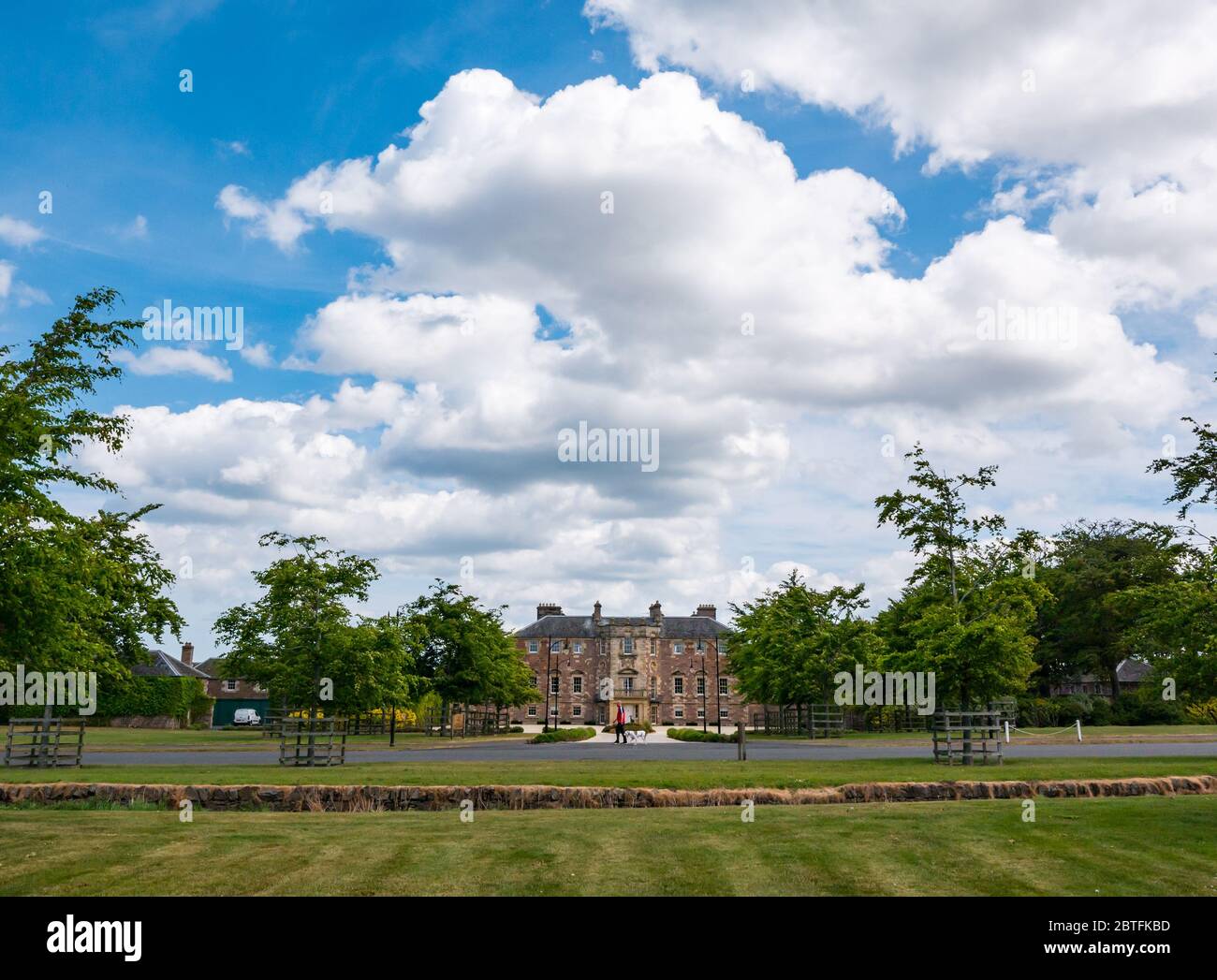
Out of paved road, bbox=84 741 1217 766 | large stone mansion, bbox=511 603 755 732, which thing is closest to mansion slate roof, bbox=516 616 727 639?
large stone mansion, bbox=511 603 755 732

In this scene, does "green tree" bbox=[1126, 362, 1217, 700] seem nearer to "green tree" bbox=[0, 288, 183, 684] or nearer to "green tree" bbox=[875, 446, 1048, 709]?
"green tree" bbox=[875, 446, 1048, 709]

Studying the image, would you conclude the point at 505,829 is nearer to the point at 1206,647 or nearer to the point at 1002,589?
the point at 1206,647

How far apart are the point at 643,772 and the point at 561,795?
394 centimetres

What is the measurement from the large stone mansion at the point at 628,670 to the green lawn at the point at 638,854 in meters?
78.6

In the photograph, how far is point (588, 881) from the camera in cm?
1091

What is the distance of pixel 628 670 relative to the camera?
9438cm

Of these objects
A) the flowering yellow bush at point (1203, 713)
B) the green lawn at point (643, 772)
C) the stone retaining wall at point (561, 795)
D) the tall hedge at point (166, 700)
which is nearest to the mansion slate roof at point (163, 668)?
the tall hedge at point (166, 700)

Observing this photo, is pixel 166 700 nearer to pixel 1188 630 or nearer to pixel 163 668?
pixel 163 668

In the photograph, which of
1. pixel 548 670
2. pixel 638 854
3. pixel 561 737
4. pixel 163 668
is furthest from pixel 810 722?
pixel 163 668

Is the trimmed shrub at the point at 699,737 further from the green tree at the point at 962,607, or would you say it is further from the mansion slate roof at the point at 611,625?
the mansion slate roof at the point at 611,625

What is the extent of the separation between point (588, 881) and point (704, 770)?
12.5 metres

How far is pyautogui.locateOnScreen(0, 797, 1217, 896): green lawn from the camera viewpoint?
35.2 ft

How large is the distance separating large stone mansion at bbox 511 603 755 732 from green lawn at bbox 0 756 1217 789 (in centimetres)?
6726
